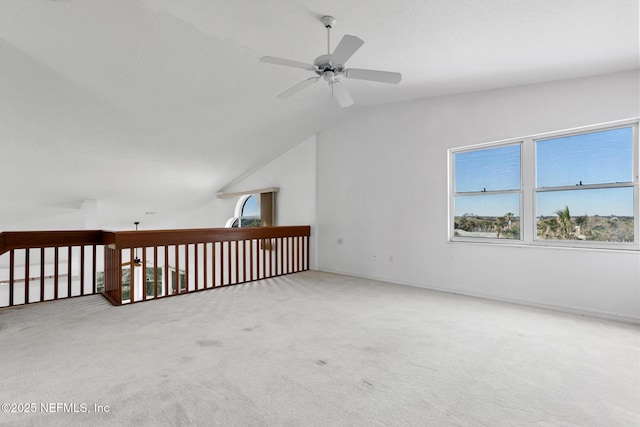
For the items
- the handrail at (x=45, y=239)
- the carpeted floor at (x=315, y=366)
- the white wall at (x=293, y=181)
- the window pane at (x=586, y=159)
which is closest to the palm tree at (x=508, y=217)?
the window pane at (x=586, y=159)

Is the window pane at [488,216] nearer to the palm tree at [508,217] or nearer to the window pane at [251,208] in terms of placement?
the palm tree at [508,217]

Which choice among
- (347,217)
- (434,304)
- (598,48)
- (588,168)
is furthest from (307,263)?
(598,48)

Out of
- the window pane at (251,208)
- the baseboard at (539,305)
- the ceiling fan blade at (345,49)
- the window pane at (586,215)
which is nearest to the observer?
the ceiling fan blade at (345,49)

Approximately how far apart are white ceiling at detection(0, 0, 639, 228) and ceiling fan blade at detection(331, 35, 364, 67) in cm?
41

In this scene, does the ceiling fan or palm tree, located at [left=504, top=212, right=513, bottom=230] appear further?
palm tree, located at [left=504, top=212, right=513, bottom=230]

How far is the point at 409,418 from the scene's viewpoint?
5.34ft

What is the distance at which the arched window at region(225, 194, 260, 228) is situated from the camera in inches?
302

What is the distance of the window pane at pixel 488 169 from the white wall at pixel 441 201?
0.71 ft

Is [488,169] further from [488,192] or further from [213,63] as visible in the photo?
[213,63]

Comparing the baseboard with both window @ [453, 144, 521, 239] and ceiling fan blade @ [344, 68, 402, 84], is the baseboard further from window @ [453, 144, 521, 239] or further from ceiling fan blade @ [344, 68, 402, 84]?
ceiling fan blade @ [344, 68, 402, 84]

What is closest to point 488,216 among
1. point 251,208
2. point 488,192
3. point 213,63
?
point 488,192

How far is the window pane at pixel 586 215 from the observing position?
10.5 ft

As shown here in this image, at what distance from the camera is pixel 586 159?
342cm

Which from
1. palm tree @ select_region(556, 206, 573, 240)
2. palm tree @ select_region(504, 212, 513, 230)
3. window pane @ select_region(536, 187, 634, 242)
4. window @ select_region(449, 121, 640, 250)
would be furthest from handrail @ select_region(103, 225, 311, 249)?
palm tree @ select_region(556, 206, 573, 240)
